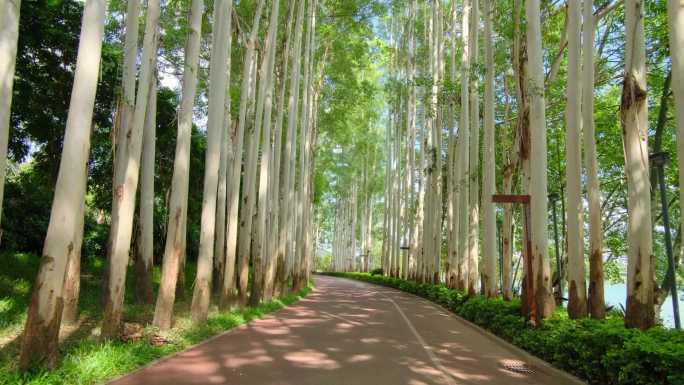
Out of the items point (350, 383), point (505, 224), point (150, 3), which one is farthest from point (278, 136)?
point (350, 383)

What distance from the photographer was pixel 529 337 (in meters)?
8.87

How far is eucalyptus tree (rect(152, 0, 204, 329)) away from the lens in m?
8.80

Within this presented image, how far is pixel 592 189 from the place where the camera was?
852 centimetres

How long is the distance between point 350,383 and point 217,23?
815cm

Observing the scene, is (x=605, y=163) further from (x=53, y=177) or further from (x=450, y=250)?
(x=53, y=177)

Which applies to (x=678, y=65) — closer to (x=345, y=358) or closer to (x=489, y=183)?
(x=345, y=358)

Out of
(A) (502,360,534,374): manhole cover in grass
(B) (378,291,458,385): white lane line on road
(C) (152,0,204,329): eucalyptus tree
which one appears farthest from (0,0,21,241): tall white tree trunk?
(A) (502,360,534,374): manhole cover in grass

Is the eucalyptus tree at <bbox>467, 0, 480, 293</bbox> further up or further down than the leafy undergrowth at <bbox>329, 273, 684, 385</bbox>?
further up

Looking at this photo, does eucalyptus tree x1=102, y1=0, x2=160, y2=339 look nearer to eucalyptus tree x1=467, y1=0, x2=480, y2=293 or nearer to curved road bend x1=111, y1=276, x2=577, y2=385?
curved road bend x1=111, y1=276, x2=577, y2=385

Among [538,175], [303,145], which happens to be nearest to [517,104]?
[538,175]

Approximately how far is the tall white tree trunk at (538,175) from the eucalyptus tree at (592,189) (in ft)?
3.39

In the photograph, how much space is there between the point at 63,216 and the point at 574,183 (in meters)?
8.05

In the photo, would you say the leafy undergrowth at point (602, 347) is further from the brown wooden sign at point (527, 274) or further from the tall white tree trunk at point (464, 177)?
the tall white tree trunk at point (464, 177)

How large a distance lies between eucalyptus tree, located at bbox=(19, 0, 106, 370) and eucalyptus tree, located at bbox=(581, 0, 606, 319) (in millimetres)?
7720
